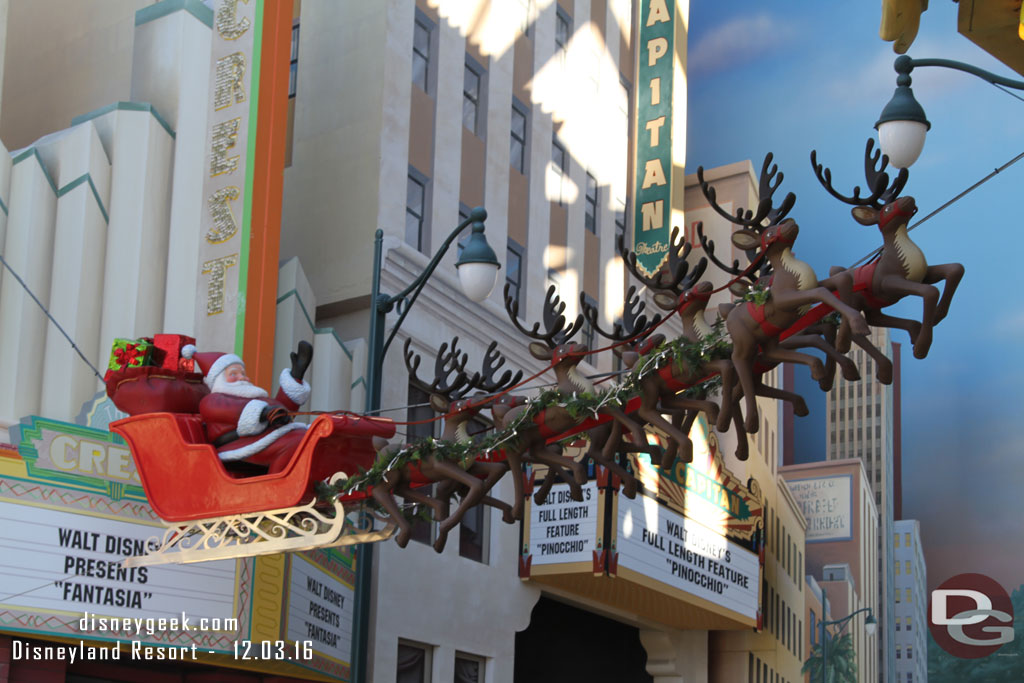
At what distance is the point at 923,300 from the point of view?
28.5 ft

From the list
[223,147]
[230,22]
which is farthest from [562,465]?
[230,22]

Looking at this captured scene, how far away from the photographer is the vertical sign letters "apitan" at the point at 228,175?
18094mm

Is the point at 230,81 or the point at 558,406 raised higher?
the point at 230,81

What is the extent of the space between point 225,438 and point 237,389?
528 mm

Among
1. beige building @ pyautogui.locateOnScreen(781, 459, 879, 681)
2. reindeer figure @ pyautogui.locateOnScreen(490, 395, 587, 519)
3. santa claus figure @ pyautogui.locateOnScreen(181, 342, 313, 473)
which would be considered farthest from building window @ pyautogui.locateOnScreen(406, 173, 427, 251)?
beige building @ pyautogui.locateOnScreen(781, 459, 879, 681)

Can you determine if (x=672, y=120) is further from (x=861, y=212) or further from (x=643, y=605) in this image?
(x=861, y=212)

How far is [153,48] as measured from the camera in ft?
65.5

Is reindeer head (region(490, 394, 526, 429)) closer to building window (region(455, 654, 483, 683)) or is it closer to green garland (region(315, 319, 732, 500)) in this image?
green garland (region(315, 319, 732, 500))

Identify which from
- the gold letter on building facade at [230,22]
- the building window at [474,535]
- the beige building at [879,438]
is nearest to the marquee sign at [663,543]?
the building window at [474,535]

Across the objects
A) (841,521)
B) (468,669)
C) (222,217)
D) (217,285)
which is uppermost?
(841,521)

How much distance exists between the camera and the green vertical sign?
101 feet

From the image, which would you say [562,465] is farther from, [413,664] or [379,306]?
[413,664]

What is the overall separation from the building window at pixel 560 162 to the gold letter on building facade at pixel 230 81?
34.2ft

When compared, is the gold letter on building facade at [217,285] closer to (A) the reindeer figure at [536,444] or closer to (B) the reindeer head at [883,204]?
(A) the reindeer figure at [536,444]
